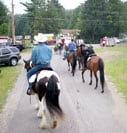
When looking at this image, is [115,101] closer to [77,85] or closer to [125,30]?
[77,85]

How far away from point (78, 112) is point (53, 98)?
245 centimetres

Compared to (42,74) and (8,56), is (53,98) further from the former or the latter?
(8,56)

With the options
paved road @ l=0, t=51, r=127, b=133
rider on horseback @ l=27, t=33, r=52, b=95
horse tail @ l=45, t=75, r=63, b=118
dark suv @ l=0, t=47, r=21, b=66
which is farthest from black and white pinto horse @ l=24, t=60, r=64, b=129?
dark suv @ l=0, t=47, r=21, b=66

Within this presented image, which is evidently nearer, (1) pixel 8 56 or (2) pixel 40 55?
(2) pixel 40 55

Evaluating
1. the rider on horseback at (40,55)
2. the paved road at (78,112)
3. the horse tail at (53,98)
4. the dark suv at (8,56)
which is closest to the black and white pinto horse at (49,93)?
the horse tail at (53,98)

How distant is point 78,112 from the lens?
1217 centimetres

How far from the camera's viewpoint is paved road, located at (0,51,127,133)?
402 inches

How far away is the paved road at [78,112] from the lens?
402 inches

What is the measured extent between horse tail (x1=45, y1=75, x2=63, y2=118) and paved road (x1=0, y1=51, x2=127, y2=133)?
0.56 metres

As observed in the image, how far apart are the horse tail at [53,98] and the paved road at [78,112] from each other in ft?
1.84

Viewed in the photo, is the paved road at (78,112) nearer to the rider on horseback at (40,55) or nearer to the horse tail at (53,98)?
the horse tail at (53,98)

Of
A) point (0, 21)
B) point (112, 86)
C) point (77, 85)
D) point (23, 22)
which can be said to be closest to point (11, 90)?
point (77, 85)

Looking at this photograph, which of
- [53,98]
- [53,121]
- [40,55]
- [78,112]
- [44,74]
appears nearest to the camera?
[53,98]

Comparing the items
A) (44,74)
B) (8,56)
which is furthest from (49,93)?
(8,56)
